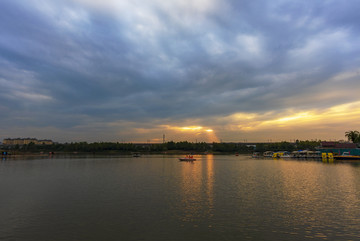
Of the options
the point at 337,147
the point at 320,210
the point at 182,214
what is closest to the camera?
the point at 182,214

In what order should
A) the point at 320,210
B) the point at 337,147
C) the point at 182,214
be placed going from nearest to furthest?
the point at 182,214 < the point at 320,210 < the point at 337,147

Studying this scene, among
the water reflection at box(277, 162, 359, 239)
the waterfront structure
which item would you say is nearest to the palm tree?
the waterfront structure

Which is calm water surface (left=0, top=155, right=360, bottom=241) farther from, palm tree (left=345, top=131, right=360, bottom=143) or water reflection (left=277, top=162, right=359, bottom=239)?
palm tree (left=345, top=131, right=360, bottom=143)

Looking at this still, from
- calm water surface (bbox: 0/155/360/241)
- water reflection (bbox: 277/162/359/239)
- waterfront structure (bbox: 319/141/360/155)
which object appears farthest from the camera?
waterfront structure (bbox: 319/141/360/155)

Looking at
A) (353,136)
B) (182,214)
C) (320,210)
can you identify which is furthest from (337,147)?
(182,214)

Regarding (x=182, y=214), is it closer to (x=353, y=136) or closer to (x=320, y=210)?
(x=320, y=210)

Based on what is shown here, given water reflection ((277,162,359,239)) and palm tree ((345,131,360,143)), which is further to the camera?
palm tree ((345,131,360,143))

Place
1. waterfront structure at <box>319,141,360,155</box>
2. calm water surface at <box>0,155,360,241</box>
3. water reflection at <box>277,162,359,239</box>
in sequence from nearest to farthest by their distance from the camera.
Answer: calm water surface at <box>0,155,360,241</box> < water reflection at <box>277,162,359,239</box> < waterfront structure at <box>319,141,360,155</box>

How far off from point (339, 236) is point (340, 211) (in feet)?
28.9

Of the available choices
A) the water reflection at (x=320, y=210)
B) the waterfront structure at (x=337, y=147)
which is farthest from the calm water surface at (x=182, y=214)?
the waterfront structure at (x=337, y=147)

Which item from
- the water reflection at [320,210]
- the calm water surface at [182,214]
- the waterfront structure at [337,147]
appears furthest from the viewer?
the waterfront structure at [337,147]

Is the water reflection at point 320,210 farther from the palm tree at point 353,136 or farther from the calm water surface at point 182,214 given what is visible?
the palm tree at point 353,136

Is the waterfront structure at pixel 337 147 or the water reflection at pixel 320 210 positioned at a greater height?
the waterfront structure at pixel 337 147

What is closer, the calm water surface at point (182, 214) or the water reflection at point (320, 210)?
the calm water surface at point (182, 214)
